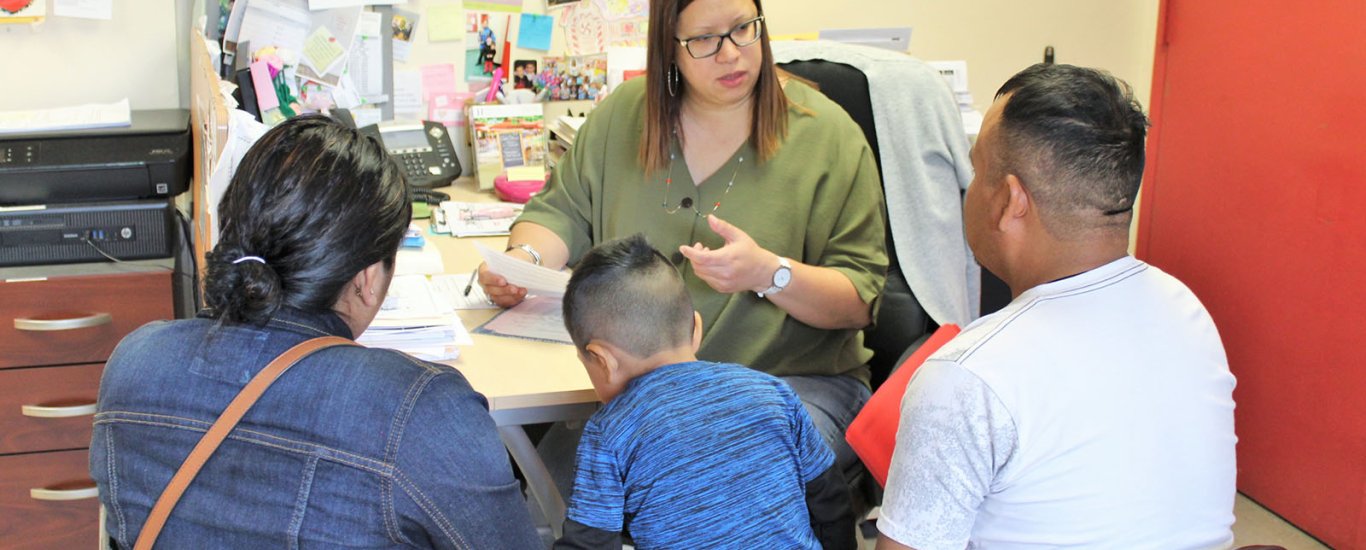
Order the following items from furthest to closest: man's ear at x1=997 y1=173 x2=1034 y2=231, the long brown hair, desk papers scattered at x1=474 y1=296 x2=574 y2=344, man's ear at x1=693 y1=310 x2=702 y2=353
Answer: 1. the long brown hair
2. desk papers scattered at x1=474 y1=296 x2=574 y2=344
3. man's ear at x1=693 y1=310 x2=702 y2=353
4. man's ear at x1=997 y1=173 x2=1034 y2=231

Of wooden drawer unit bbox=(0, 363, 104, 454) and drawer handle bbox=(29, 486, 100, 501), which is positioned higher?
wooden drawer unit bbox=(0, 363, 104, 454)

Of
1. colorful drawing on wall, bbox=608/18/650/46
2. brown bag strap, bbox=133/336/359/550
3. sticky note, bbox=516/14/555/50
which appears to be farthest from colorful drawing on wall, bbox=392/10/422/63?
brown bag strap, bbox=133/336/359/550

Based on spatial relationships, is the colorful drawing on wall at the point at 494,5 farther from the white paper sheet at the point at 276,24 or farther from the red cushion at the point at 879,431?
the red cushion at the point at 879,431

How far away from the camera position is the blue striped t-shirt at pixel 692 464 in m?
1.44

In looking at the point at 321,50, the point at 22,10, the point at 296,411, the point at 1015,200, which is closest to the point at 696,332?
the point at 1015,200

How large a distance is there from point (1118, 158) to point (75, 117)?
2.19 m

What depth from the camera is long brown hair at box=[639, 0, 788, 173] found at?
1969mm

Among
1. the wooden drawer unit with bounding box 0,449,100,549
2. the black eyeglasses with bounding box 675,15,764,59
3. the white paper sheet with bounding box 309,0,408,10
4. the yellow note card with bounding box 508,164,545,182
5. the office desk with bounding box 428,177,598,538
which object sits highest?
the white paper sheet with bounding box 309,0,408,10

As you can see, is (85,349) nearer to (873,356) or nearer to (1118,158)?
(873,356)

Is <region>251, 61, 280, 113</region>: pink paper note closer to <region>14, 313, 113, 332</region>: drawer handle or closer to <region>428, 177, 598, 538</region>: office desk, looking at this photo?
<region>14, 313, 113, 332</region>: drawer handle

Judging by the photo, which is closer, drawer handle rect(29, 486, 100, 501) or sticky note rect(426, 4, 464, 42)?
drawer handle rect(29, 486, 100, 501)

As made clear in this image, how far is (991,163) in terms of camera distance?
1.24 meters

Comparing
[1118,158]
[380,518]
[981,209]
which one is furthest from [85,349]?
[1118,158]

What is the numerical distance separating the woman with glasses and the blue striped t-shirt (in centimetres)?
38
